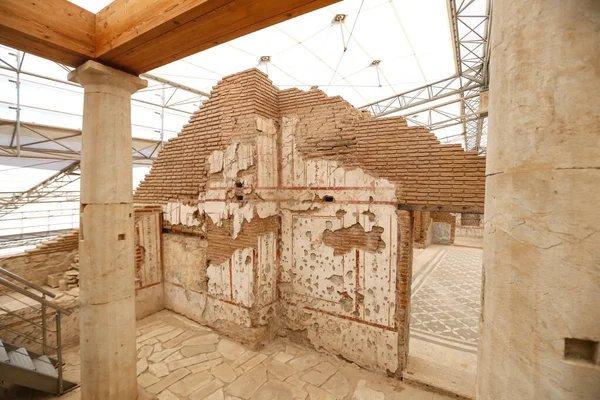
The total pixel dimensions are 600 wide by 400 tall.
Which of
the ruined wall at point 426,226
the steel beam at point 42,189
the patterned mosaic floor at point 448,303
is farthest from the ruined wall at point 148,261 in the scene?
the ruined wall at point 426,226

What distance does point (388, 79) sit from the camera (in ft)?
30.4

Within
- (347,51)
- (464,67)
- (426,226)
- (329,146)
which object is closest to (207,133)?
(329,146)

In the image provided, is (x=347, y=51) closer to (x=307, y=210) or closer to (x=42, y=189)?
(x=307, y=210)

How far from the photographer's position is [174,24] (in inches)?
78.3

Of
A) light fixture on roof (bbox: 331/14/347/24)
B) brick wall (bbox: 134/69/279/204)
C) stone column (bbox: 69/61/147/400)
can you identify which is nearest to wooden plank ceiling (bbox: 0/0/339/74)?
stone column (bbox: 69/61/147/400)

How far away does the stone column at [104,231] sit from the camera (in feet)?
8.81

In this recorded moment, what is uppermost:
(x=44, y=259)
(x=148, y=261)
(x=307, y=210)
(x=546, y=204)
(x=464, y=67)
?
(x=464, y=67)

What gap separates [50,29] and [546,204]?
3578 millimetres

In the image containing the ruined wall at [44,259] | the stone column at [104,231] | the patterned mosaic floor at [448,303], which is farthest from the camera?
the patterned mosaic floor at [448,303]

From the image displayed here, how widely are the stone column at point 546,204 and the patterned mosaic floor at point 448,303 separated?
15.4 feet

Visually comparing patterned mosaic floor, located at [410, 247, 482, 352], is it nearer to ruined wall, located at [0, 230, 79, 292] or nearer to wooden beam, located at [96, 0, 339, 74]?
wooden beam, located at [96, 0, 339, 74]

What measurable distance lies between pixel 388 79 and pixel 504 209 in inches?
370

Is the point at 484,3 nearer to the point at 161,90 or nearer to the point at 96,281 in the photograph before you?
the point at 96,281

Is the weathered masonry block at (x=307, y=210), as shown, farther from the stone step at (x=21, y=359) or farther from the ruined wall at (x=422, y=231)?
the ruined wall at (x=422, y=231)
